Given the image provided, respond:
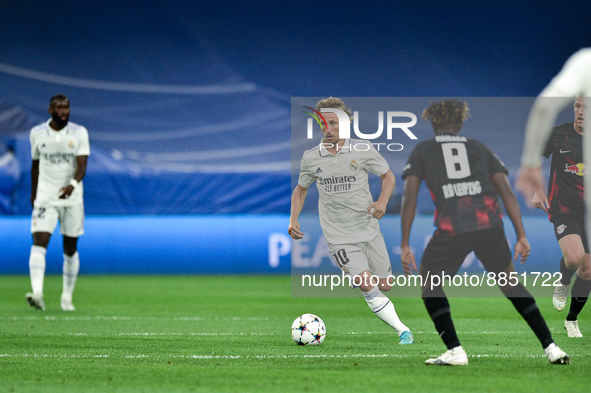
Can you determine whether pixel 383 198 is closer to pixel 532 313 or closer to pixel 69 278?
pixel 532 313

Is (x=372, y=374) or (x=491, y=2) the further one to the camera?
(x=491, y=2)

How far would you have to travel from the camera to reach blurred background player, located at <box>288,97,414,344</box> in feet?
20.9

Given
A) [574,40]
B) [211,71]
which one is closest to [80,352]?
[211,71]

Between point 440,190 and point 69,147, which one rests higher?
point 69,147

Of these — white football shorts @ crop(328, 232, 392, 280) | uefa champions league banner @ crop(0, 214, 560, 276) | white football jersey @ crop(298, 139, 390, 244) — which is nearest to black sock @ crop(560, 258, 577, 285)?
white football shorts @ crop(328, 232, 392, 280)

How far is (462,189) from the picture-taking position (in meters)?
4.86

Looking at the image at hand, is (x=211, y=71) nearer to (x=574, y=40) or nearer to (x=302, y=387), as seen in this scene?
(x=574, y=40)

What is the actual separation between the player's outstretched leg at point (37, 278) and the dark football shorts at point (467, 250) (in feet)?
16.2

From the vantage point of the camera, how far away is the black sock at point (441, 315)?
4.74 m

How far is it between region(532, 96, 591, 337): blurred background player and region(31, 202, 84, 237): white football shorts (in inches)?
201

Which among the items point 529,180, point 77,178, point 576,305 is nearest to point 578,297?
point 576,305

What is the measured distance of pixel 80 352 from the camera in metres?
5.63

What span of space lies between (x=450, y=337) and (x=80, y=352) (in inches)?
103

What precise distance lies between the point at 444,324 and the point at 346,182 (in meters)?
2.04
